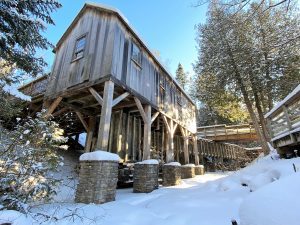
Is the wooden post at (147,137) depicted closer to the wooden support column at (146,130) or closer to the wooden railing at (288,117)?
the wooden support column at (146,130)

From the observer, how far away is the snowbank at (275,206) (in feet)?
7.89

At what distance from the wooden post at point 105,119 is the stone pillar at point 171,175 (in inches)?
193

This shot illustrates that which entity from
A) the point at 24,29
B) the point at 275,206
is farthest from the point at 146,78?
the point at 275,206

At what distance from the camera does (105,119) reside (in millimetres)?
7719

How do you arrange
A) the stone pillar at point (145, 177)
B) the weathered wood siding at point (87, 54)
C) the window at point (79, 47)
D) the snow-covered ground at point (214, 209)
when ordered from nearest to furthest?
1. the snow-covered ground at point (214, 209)
2. the stone pillar at point (145, 177)
3. the weathered wood siding at point (87, 54)
4. the window at point (79, 47)

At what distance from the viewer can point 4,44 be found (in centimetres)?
668

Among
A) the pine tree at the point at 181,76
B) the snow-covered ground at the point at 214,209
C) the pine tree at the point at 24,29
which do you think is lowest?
the snow-covered ground at the point at 214,209

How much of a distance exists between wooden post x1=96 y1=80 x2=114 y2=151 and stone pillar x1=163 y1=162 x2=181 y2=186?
490 centimetres

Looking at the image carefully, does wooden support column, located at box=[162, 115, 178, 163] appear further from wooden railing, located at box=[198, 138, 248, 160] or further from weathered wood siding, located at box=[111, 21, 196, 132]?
wooden railing, located at box=[198, 138, 248, 160]

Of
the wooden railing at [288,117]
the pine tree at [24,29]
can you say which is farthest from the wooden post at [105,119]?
the wooden railing at [288,117]

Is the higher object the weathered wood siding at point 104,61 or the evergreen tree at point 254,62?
the evergreen tree at point 254,62

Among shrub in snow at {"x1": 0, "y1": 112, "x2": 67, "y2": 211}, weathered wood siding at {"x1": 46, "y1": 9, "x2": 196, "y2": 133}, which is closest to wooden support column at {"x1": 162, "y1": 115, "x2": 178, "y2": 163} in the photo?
weathered wood siding at {"x1": 46, "y1": 9, "x2": 196, "y2": 133}

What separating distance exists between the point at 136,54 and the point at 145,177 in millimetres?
5873

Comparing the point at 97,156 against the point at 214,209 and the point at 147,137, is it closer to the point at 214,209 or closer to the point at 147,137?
the point at 214,209
